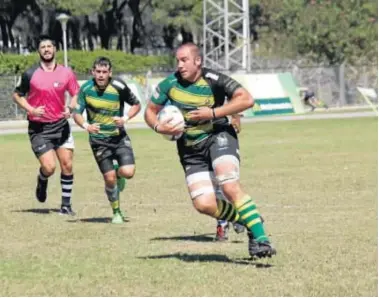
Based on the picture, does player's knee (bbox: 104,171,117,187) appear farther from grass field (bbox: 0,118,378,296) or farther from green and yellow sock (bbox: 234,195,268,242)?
green and yellow sock (bbox: 234,195,268,242)

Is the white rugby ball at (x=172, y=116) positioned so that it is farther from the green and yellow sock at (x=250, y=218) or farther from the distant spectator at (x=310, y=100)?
the distant spectator at (x=310, y=100)

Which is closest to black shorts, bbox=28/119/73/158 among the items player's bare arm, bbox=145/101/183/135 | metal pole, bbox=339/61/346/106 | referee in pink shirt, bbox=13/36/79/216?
referee in pink shirt, bbox=13/36/79/216

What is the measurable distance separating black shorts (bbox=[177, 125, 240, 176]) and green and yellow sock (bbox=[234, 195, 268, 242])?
444mm

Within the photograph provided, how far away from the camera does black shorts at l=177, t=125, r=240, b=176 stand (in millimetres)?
9742

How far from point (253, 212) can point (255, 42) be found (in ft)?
200

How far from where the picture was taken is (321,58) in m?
64.9

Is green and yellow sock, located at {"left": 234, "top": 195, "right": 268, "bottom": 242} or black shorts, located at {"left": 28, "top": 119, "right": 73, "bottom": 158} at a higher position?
black shorts, located at {"left": 28, "top": 119, "right": 73, "bottom": 158}

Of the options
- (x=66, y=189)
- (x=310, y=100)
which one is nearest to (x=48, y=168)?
(x=66, y=189)

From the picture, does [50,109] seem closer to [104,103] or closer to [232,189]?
[104,103]

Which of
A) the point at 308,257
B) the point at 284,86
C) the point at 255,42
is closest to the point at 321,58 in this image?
the point at 255,42

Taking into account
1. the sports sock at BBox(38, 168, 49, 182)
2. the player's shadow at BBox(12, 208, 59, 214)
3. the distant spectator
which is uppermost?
the sports sock at BBox(38, 168, 49, 182)

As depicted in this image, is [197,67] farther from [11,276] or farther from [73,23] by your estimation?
[73,23]

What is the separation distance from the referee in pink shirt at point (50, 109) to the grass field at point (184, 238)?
67cm

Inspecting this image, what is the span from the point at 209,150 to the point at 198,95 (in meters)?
0.49
